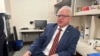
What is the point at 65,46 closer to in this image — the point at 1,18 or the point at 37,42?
the point at 37,42

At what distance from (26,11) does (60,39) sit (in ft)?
13.0

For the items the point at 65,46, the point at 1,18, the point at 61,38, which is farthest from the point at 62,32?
the point at 1,18

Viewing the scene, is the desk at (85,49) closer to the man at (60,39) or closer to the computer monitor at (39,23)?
the man at (60,39)

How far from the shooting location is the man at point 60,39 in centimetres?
164

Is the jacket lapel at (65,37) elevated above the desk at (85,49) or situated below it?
above

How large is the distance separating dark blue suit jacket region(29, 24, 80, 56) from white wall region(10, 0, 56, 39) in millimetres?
3654

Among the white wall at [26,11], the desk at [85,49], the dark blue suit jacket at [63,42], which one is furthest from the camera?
the white wall at [26,11]

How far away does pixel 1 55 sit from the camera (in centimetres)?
299

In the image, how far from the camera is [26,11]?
538cm

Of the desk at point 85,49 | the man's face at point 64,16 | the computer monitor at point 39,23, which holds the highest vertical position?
the man's face at point 64,16

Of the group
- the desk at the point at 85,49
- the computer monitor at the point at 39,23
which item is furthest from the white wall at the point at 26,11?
the desk at the point at 85,49

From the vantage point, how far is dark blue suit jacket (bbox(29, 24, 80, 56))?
5.28 feet

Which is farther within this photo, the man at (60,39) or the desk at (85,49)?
the man at (60,39)

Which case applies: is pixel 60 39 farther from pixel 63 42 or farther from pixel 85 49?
pixel 85 49
